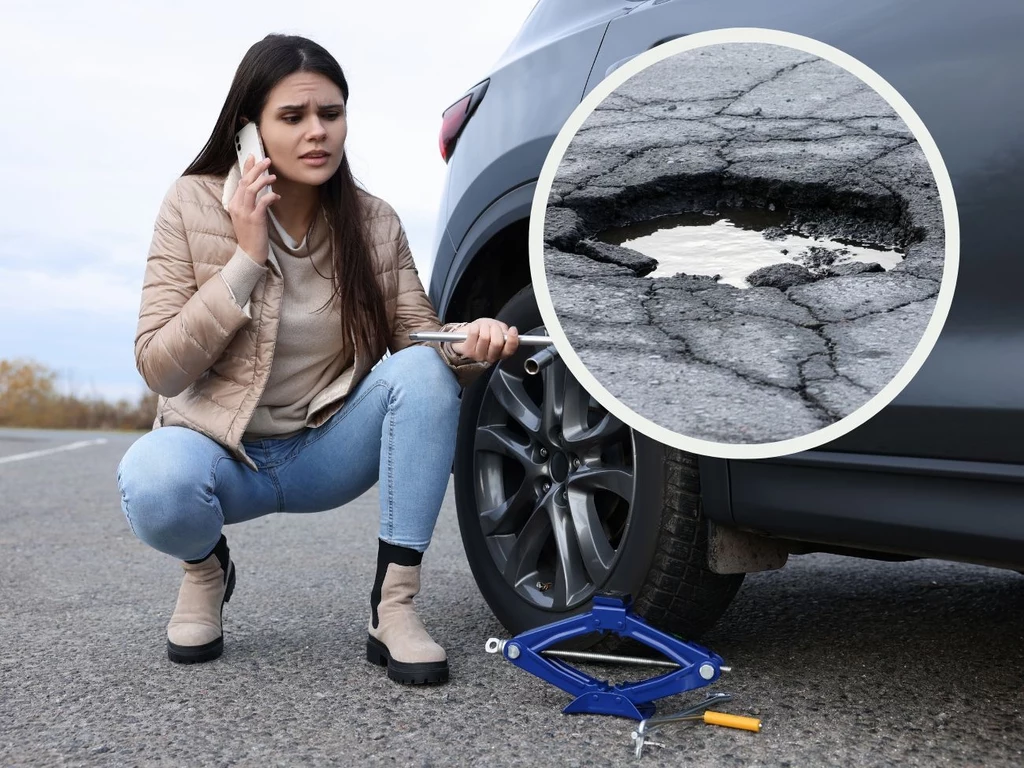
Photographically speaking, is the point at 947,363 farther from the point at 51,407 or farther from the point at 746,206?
the point at 51,407

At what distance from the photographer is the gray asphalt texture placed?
5.33 feet

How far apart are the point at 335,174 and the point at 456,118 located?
0.42 meters

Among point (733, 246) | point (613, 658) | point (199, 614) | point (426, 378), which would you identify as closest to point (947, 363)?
point (733, 246)

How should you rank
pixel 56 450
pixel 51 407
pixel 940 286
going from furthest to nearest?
pixel 51 407 < pixel 56 450 < pixel 940 286

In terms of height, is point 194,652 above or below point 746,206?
below

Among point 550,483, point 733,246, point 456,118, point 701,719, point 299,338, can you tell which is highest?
point 456,118

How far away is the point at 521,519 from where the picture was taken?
2.46m

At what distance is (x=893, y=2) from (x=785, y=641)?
149 cm

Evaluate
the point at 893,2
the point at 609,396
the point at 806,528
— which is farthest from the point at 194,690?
the point at 893,2

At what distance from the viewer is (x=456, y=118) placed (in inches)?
106

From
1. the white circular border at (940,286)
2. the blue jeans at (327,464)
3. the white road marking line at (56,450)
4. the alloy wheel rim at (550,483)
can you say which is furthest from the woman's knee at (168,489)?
the white road marking line at (56,450)

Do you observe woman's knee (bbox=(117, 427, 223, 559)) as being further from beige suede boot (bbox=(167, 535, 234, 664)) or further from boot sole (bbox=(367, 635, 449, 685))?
boot sole (bbox=(367, 635, 449, 685))

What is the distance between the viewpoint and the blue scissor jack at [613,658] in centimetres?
179

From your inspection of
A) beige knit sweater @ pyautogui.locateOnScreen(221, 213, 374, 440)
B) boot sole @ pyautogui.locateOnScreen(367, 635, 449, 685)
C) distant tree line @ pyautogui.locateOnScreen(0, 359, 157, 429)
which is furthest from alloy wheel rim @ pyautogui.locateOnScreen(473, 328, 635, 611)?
distant tree line @ pyautogui.locateOnScreen(0, 359, 157, 429)
